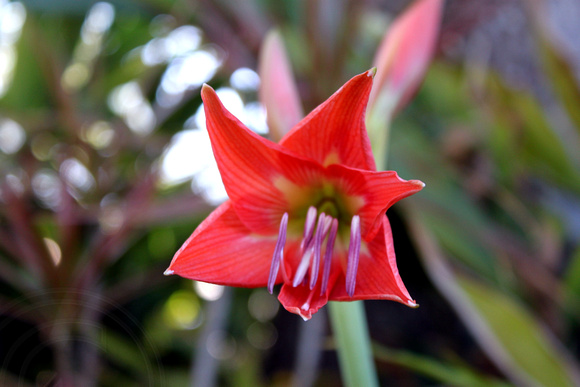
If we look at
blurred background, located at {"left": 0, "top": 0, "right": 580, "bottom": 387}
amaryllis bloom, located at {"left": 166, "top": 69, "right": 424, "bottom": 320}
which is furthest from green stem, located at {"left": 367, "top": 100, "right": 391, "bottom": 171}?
blurred background, located at {"left": 0, "top": 0, "right": 580, "bottom": 387}

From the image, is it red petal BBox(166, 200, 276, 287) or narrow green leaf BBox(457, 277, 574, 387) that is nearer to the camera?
red petal BBox(166, 200, 276, 287)

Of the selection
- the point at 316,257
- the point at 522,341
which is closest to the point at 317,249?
the point at 316,257

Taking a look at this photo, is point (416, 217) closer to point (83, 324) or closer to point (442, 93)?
point (442, 93)

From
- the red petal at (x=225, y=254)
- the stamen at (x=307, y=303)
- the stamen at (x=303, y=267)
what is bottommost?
the stamen at (x=307, y=303)

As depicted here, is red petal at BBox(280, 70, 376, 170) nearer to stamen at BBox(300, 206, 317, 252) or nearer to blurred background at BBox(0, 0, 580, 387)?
stamen at BBox(300, 206, 317, 252)

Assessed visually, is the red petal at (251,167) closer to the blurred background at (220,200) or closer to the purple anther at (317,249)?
the purple anther at (317,249)

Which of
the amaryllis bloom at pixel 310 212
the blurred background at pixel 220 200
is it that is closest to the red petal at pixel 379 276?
the amaryllis bloom at pixel 310 212
